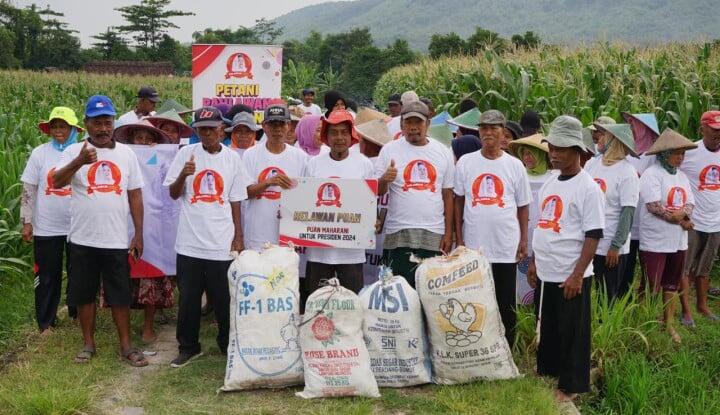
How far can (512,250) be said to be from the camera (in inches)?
202

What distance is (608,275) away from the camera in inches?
228

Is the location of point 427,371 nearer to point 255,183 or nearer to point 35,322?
point 255,183

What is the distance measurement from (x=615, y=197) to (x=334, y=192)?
7.38 ft

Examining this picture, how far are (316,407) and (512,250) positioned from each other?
182 centimetres

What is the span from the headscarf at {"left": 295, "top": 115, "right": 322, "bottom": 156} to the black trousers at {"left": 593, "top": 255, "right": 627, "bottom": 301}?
2.55 metres

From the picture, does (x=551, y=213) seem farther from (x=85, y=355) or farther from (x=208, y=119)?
(x=85, y=355)

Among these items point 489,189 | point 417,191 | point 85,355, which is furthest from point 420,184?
point 85,355

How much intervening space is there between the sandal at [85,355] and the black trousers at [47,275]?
85 centimetres

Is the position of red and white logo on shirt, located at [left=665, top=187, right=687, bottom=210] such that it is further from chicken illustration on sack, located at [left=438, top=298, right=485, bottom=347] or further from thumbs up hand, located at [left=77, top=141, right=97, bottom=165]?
thumbs up hand, located at [left=77, top=141, right=97, bottom=165]

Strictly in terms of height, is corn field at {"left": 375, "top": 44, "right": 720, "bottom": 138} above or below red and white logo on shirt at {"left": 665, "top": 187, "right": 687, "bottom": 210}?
above

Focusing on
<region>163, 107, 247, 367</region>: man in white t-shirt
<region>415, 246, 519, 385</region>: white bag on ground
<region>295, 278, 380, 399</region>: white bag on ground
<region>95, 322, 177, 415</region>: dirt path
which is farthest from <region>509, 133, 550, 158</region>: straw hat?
<region>95, 322, 177, 415</region>: dirt path

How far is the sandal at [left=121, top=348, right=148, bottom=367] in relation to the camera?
17.1 feet

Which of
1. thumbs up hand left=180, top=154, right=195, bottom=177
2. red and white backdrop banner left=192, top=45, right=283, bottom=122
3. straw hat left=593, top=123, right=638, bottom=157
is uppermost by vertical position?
red and white backdrop banner left=192, top=45, right=283, bottom=122

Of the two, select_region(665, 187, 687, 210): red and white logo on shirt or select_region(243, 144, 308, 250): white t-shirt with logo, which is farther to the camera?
select_region(665, 187, 687, 210): red and white logo on shirt
